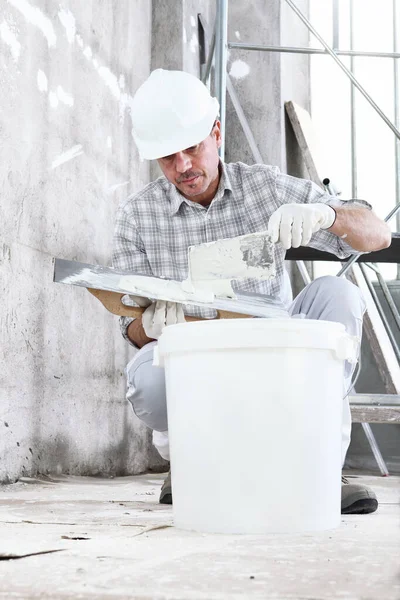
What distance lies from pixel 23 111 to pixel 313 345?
52.9 inches

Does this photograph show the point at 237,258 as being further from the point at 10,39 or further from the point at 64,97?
the point at 64,97

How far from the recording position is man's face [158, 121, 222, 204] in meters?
1.79

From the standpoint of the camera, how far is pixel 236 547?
0.97 m

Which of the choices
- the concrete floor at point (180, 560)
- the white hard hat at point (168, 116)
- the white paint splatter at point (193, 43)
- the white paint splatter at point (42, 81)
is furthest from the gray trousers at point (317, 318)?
the white paint splatter at point (193, 43)

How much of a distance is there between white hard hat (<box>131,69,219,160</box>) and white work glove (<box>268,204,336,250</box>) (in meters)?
0.34

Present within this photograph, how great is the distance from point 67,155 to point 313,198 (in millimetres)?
900

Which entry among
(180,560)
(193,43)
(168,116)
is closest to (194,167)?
(168,116)

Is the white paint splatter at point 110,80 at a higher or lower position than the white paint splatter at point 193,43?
lower

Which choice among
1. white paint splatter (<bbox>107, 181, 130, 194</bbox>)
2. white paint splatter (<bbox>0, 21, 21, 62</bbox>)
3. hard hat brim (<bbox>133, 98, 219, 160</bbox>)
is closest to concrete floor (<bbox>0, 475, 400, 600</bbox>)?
hard hat brim (<bbox>133, 98, 219, 160</bbox>)

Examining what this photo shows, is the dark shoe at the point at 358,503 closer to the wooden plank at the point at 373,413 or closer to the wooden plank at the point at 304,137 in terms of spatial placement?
the wooden plank at the point at 373,413

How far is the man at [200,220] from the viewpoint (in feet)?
5.38

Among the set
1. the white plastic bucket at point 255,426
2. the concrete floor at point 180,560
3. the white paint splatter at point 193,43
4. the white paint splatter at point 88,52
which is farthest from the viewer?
the white paint splatter at point 193,43

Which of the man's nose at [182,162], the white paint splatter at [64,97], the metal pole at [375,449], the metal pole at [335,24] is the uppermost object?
the metal pole at [335,24]

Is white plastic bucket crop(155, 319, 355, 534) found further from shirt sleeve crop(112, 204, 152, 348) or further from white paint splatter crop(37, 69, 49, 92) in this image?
white paint splatter crop(37, 69, 49, 92)
